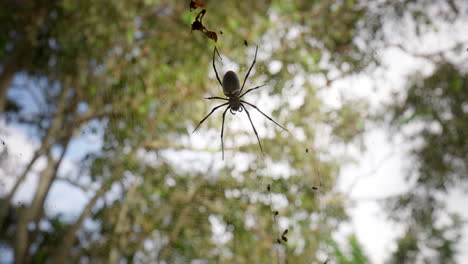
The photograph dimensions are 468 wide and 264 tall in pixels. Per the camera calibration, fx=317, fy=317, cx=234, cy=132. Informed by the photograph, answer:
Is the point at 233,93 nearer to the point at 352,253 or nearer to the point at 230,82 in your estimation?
the point at 230,82

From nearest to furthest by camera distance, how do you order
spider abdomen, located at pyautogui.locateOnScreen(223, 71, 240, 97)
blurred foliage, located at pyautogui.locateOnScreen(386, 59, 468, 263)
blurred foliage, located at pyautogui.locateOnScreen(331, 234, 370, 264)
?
spider abdomen, located at pyautogui.locateOnScreen(223, 71, 240, 97) → blurred foliage, located at pyautogui.locateOnScreen(331, 234, 370, 264) → blurred foliage, located at pyautogui.locateOnScreen(386, 59, 468, 263)

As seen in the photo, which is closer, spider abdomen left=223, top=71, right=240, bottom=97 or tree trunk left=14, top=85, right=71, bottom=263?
spider abdomen left=223, top=71, right=240, bottom=97

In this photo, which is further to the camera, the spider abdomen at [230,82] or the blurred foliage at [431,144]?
the blurred foliage at [431,144]

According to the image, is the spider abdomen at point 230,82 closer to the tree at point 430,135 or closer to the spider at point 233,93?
the spider at point 233,93

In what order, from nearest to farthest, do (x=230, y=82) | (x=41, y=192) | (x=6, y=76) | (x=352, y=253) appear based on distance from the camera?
(x=230, y=82) < (x=352, y=253) < (x=41, y=192) < (x=6, y=76)

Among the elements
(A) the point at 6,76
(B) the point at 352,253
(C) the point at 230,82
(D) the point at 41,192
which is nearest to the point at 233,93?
(C) the point at 230,82

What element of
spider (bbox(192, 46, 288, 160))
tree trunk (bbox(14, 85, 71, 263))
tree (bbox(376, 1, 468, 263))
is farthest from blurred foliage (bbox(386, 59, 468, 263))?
tree trunk (bbox(14, 85, 71, 263))

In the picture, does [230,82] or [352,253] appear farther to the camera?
[352,253]

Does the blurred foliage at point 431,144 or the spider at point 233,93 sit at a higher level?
the blurred foliage at point 431,144

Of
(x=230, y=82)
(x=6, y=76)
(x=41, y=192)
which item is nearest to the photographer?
(x=230, y=82)

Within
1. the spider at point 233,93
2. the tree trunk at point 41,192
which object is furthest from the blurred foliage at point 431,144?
the tree trunk at point 41,192

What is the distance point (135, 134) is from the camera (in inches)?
133

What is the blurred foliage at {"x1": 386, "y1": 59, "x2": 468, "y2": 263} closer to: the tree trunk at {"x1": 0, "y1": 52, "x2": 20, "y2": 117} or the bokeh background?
the bokeh background

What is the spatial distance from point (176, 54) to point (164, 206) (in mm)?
1750
